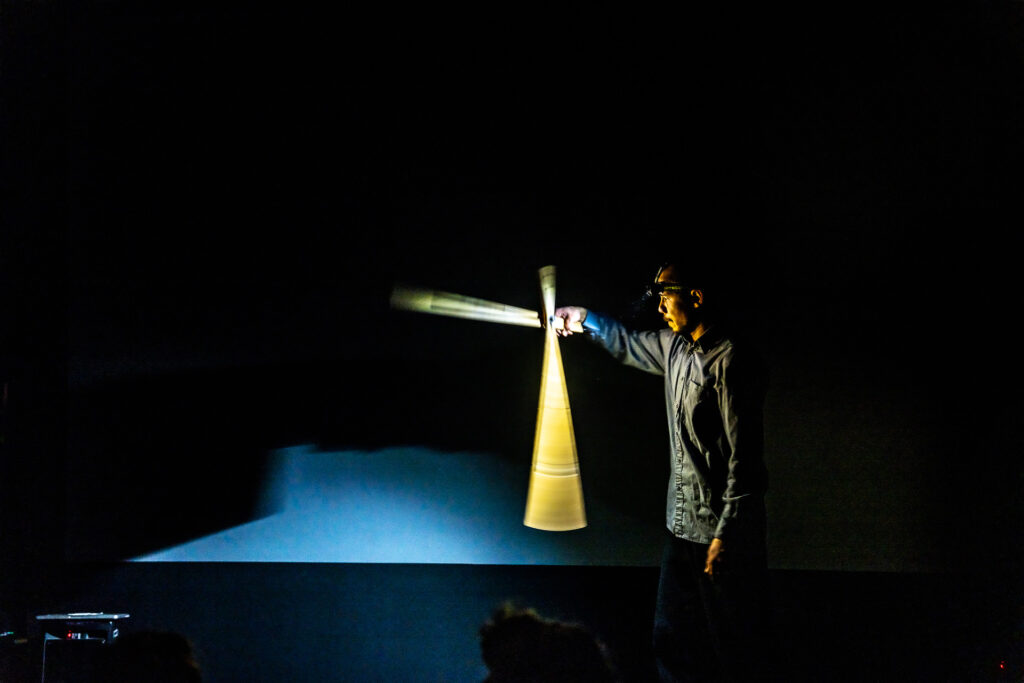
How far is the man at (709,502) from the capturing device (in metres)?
2.16

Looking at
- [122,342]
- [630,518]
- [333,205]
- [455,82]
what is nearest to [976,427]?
[630,518]

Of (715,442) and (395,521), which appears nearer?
(715,442)

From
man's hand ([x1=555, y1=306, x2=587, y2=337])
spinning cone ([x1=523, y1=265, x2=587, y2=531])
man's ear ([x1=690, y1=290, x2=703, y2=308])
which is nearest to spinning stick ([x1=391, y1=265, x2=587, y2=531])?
spinning cone ([x1=523, y1=265, x2=587, y2=531])

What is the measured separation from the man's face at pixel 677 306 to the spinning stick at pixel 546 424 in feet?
1.58

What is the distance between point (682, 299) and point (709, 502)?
73 centimetres

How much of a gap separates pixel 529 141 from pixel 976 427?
7.38 feet

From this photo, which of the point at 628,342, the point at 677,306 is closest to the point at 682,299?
the point at 677,306

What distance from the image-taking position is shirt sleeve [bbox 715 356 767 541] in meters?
2.12

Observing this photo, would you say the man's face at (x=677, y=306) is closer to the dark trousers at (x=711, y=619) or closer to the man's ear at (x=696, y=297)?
the man's ear at (x=696, y=297)

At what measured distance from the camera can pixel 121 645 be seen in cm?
259

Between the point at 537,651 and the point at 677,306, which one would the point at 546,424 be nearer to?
the point at 677,306

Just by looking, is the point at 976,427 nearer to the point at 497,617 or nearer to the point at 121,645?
the point at 497,617

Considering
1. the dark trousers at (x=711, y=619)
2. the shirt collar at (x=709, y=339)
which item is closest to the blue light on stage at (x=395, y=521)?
the dark trousers at (x=711, y=619)

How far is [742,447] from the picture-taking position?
2129 mm
